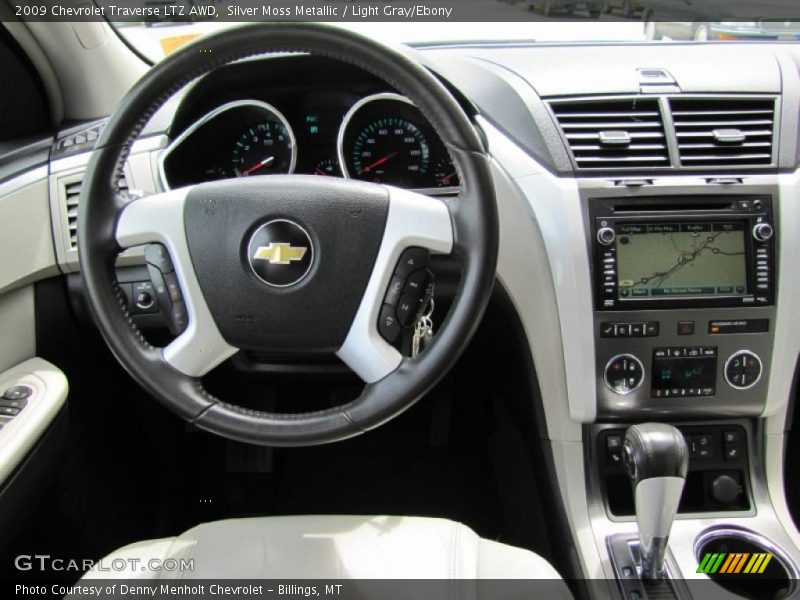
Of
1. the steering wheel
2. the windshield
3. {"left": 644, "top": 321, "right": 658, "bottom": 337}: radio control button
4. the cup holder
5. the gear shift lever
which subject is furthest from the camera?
the windshield

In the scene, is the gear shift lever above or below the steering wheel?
below

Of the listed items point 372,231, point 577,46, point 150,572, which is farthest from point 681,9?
point 150,572

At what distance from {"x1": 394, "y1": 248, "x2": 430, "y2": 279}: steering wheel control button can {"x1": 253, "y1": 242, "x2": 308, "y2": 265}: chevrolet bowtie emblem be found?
0.14 meters

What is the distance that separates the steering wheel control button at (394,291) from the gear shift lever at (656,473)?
1.57 feet

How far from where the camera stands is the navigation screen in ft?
4.73

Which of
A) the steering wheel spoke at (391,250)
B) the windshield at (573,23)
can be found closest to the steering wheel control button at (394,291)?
the steering wheel spoke at (391,250)

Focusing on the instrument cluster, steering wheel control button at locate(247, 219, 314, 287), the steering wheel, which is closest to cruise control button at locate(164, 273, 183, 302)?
the steering wheel

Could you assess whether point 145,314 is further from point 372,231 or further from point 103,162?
point 372,231

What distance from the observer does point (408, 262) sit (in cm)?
112

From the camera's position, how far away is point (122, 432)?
1.90 meters

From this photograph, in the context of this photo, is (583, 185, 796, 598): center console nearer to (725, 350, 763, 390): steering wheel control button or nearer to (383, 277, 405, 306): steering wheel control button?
(725, 350, 763, 390): steering wheel control button

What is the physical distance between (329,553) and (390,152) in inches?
31.7

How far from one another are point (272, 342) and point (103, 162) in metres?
0.36

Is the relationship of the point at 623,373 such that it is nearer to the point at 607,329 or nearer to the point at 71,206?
the point at 607,329
